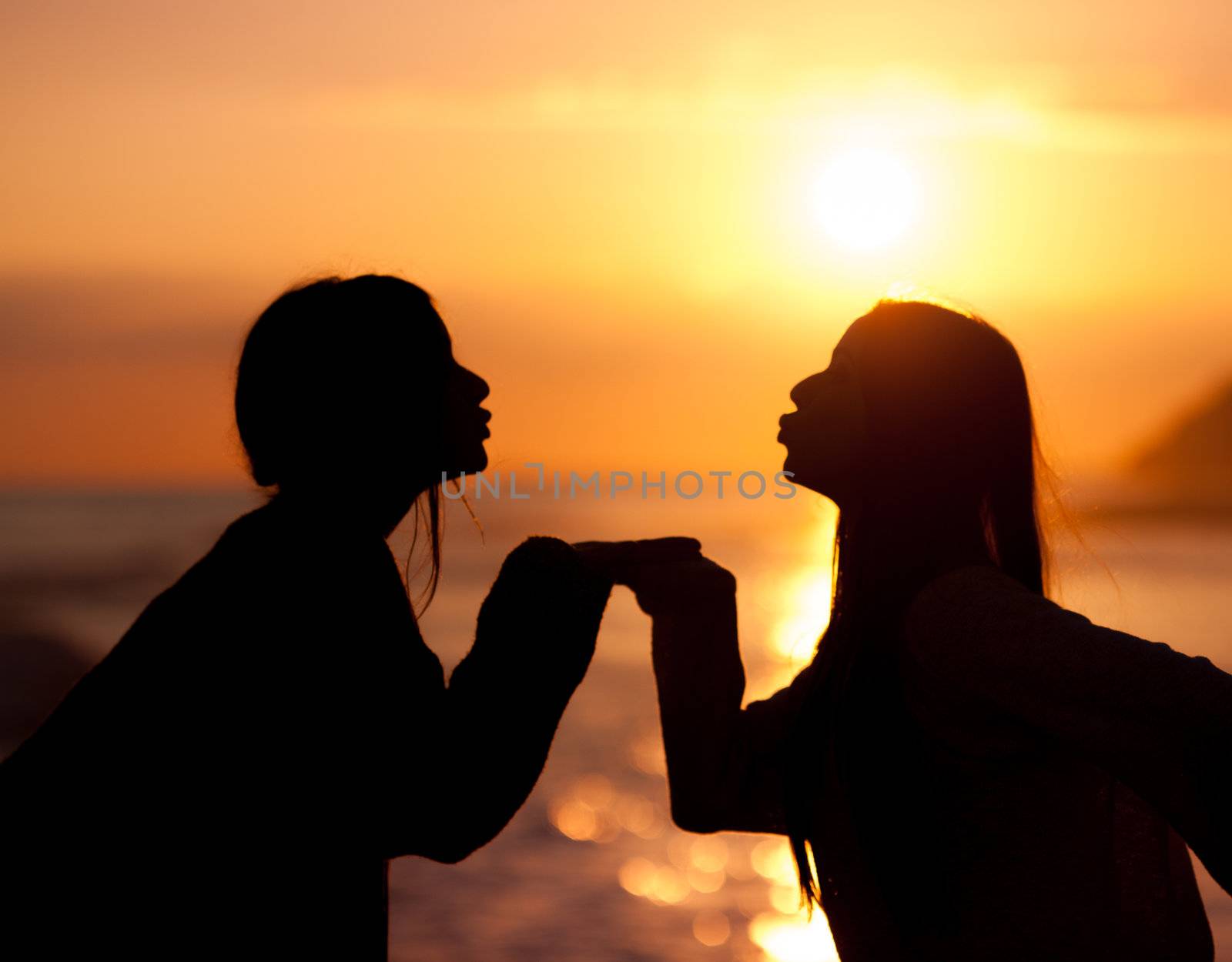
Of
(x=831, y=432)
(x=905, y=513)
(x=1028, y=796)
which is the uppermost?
(x=831, y=432)

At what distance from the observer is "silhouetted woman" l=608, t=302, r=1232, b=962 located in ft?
6.23

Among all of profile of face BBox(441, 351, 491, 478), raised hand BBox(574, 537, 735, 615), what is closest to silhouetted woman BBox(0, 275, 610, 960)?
profile of face BBox(441, 351, 491, 478)

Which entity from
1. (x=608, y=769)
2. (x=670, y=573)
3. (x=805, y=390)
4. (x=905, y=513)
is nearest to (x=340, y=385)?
(x=670, y=573)

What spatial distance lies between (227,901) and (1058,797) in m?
1.24

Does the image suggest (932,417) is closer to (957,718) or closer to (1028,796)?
(957,718)

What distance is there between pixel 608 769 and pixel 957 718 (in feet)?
28.3

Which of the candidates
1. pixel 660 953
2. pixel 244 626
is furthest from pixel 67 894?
pixel 660 953

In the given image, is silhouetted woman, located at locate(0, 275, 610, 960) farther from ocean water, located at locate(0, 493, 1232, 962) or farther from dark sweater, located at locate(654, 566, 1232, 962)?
dark sweater, located at locate(654, 566, 1232, 962)

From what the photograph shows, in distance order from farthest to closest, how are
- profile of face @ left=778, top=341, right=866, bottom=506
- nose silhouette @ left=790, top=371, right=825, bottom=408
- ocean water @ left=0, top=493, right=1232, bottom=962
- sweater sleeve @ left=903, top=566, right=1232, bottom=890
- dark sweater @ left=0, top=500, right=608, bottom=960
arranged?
ocean water @ left=0, top=493, right=1232, bottom=962 < nose silhouette @ left=790, top=371, right=825, bottom=408 < profile of face @ left=778, top=341, right=866, bottom=506 < dark sweater @ left=0, top=500, right=608, bottom=960 < sweater sleeve @ left=903, top=566, right=1232, bottom=890

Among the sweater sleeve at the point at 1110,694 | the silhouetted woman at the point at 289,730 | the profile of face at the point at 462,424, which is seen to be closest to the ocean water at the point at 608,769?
the profile of face at the point at 462,424

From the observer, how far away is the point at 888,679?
2.28 metres

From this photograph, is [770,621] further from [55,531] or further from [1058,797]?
[55,531]

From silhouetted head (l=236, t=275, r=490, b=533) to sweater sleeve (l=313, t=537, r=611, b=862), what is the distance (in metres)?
0.27

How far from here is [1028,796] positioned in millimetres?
2133
